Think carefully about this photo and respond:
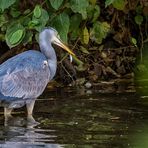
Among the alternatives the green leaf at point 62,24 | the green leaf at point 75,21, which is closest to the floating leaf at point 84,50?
the green leaf at point 75,21

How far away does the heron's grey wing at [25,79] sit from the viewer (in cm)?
763

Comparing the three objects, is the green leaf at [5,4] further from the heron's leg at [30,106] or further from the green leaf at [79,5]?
the heron's leg at [30,106]

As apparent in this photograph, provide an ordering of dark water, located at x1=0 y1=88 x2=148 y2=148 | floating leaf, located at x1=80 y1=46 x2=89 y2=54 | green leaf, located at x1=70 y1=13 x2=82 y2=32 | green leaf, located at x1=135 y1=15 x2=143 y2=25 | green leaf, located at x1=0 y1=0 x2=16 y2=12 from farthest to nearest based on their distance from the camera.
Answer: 1. green leaf, located at x1=135 y1=15 x2=143 y2=25
2. floating leaf, located at x1=80 y1=46 x2=89 y2=54
3. green leaf, located at x1=70 y1=13 x2=82 y2=32
4. green leaf, located at x1=0 y1=0 x2=16 y2=12
5. dark water, located at x1=0 y1=88 x2=148 y2=148

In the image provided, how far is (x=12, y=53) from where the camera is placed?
10.0 metres

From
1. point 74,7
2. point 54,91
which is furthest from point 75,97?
point 74,7

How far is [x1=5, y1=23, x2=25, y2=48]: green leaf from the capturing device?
26.5ft

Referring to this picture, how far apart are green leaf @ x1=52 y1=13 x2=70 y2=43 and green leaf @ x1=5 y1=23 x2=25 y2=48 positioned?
0.49 m

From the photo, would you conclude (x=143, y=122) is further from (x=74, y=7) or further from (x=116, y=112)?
(x=74, y=7)

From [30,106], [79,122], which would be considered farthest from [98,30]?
[79,122]

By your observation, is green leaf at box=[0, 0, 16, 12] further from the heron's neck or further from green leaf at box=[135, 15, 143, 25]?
green leaf at box=[135, 15, 143, 25]

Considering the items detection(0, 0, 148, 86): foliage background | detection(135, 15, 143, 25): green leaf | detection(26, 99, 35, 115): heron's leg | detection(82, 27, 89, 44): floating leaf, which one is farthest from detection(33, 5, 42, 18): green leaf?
detection(135, 15, 143, 25): green leaf

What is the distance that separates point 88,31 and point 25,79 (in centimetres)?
221

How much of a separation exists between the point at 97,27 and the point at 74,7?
122 cm

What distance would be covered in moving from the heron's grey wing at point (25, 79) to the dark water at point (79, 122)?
306mm
